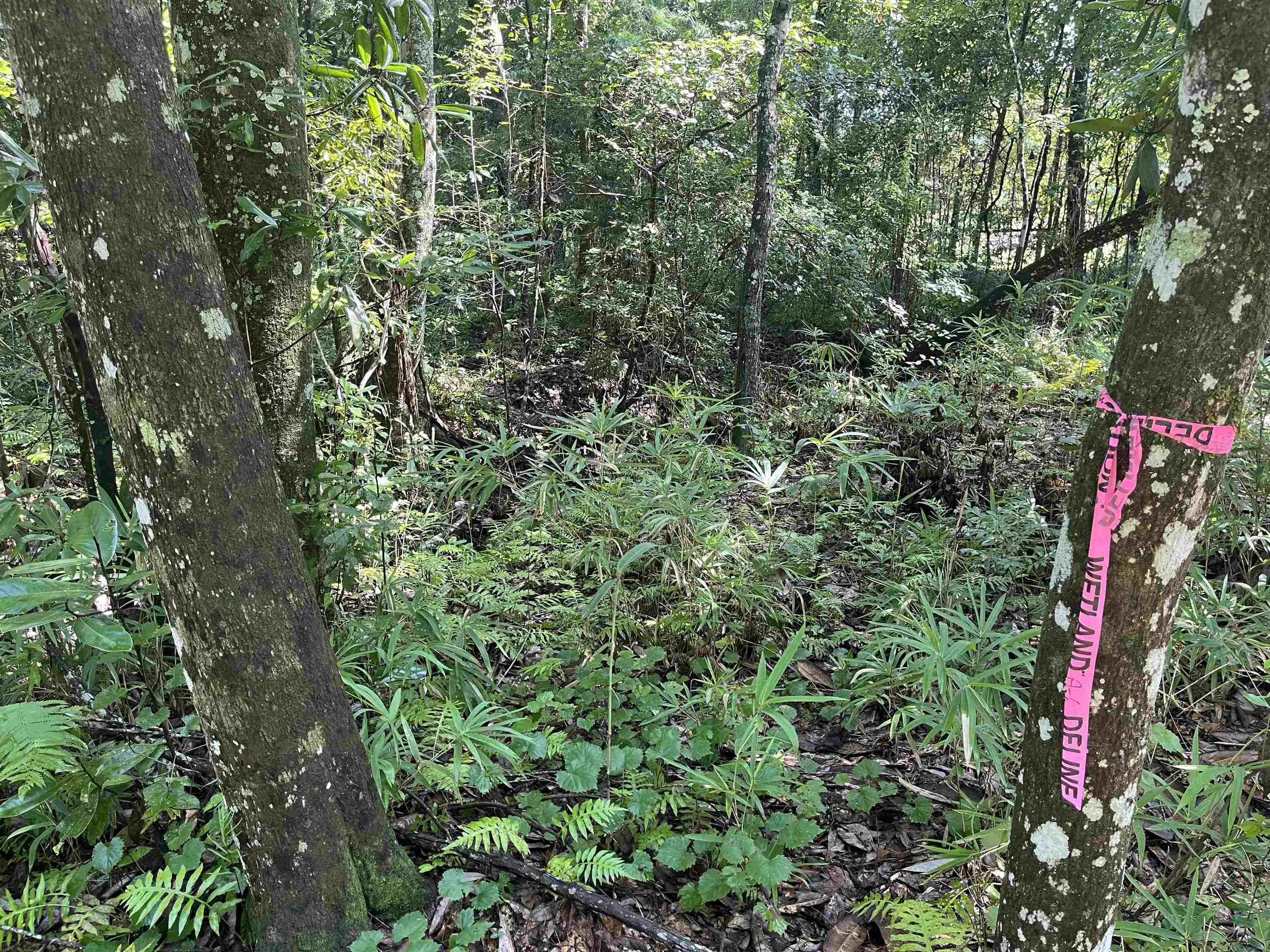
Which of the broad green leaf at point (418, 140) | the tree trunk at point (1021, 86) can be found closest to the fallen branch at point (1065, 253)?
the tree trunk at point (1021, 86)

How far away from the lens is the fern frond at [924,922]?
6.08 ft

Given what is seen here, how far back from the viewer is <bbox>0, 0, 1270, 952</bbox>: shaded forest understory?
4.95 feet

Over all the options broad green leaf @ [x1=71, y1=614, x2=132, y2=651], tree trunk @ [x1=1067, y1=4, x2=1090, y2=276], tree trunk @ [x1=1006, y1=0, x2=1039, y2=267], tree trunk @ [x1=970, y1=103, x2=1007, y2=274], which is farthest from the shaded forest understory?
tree trunk @ [x1=970, y1=103, x2=1007, y2=274]

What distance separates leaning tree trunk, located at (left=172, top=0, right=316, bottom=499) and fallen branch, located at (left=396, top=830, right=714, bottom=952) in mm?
1209

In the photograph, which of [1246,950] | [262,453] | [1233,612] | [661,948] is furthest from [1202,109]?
[1233,612]

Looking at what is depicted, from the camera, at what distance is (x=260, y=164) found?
7.31 ft

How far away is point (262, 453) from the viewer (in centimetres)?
158

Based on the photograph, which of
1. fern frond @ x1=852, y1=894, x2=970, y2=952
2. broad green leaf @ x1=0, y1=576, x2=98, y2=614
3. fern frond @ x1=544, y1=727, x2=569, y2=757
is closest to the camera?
broad green leaf @ x1=0, y1=576, x2=98, y2=614

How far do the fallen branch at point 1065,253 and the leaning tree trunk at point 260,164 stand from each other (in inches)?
209

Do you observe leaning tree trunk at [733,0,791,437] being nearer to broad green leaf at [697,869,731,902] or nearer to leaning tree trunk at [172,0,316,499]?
leaning tree trunk at [172,0,316,499]

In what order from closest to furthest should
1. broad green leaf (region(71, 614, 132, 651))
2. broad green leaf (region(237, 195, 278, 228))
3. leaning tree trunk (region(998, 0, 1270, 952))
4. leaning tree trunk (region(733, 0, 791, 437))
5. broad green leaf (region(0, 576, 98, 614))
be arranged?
leaning tree trunk (region(998, 0, 1270, 952))
broad green leaf (region(0, 576, 98, 614))
broad green leaf (region(71, 614, 132, 651))
broad green leaf (region(237, 195, 278, 228))
leaning tree trunk (region(733, 0, 791, 437))

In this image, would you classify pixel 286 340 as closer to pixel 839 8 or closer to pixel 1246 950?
pixel 1246 950

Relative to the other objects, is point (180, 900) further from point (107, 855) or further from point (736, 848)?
point (736, 848)

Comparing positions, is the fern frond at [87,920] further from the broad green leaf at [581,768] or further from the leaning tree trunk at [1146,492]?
the leaning tree trunk at [1146,492]
